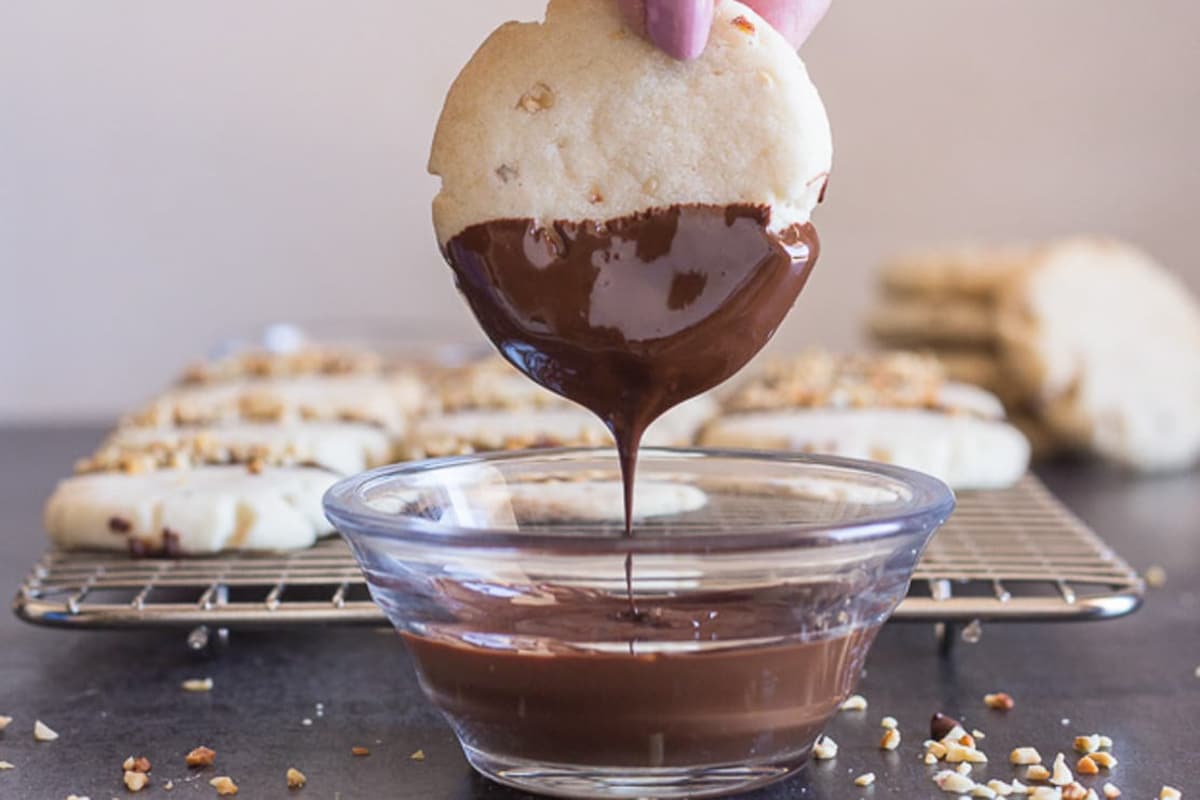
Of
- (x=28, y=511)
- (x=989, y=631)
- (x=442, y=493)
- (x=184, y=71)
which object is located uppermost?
(x=184, y=71)

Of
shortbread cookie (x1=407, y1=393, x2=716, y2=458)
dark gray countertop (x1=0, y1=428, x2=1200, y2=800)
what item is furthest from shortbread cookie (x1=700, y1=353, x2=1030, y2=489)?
dark gray countertop (x1=0, y1=428, x2=1200, y2=800)

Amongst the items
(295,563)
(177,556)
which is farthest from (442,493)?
(177,556)

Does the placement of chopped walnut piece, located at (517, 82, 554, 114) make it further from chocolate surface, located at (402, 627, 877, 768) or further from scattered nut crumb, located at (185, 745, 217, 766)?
scattered nut crumb, located at (185, 745, 217, 766)

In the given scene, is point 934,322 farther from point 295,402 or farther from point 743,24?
point 743,24

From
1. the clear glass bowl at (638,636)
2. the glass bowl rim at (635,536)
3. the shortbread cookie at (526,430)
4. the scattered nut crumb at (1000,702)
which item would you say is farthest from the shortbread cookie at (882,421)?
the clear glass bowl at (638,636)

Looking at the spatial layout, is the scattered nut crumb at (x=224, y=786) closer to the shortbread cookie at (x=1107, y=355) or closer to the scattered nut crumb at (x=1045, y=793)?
the scattered nut crumb at (x=1045, y=793)

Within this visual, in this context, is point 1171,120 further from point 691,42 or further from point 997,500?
point 691,42
